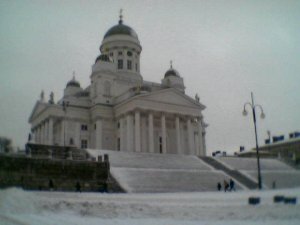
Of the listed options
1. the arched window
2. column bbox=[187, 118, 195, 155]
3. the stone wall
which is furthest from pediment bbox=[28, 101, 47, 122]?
the stone wall

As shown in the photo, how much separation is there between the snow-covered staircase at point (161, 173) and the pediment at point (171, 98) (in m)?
11.6

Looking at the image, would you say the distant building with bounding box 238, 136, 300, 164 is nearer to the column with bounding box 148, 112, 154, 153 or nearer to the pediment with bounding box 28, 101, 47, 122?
the column with bounding box 148, 112, 154, 153

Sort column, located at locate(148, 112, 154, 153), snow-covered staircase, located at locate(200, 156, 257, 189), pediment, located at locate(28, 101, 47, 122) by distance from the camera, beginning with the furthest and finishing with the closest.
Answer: pediment, located at locate(28, 101, 47, 122) → column, located at locate(148, 112, 154, 153) → snow-covered staircase, located at locate(200, 156, 257, 189)

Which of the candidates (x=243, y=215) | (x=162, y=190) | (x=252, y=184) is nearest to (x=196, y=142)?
(x=252, y=184)

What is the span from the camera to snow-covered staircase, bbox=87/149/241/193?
1164 inches

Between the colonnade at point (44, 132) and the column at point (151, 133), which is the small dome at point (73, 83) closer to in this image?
the colonnade at point (44, 132)

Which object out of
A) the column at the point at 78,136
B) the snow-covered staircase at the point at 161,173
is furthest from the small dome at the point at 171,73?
the snow-covered staircase at the point at 161,173

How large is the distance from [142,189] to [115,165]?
658 cm

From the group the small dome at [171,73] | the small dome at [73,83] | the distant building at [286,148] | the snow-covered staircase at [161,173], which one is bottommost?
the snow-covered staircase at [161,173]

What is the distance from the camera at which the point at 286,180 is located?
136 ft

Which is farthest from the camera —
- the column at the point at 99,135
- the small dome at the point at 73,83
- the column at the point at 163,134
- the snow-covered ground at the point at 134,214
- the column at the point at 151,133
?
the small dome at the point at 73,83

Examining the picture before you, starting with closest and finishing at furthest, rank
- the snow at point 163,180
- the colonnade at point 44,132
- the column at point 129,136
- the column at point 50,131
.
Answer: the snow at point 163,180, the column at point 129,136, the column at point 50,131, the colonnade at point 44,132

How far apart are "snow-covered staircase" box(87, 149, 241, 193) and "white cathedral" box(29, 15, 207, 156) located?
9532mm

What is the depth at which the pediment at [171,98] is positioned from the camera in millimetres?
53000
